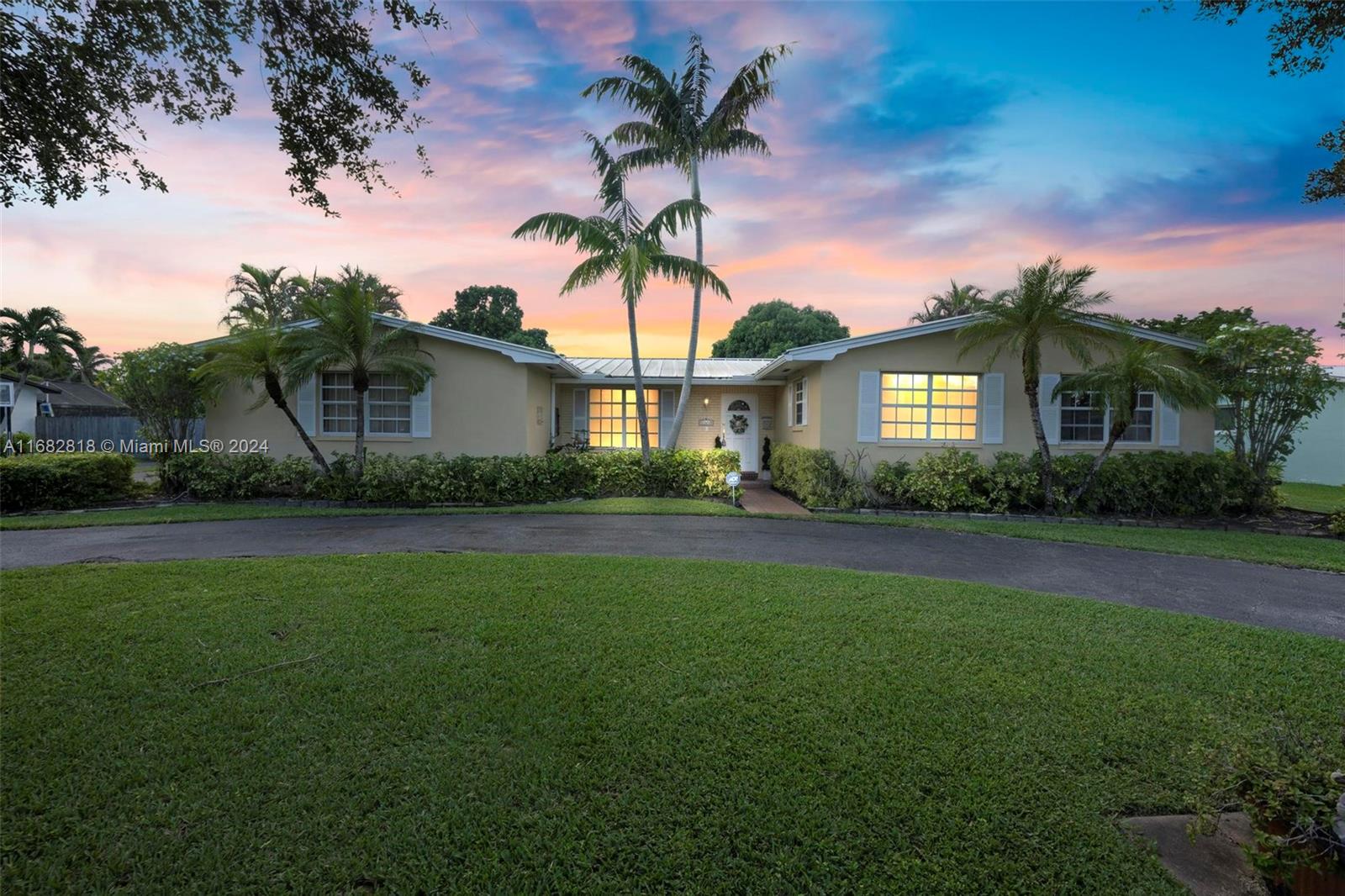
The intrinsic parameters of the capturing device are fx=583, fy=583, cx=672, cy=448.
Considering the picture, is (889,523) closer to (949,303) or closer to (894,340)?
(894,340)

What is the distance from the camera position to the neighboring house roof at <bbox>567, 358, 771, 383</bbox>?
15086 mm

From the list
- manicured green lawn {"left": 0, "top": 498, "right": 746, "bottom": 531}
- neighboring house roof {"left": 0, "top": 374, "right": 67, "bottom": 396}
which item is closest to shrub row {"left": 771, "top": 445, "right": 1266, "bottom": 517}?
manicured green lawn {"left": 0, "top": 498, "right": 746, "bottom": 531}

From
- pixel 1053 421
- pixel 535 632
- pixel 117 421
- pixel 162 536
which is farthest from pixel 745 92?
pixel 117 421

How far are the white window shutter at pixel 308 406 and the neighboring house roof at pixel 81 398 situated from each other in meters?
22.1

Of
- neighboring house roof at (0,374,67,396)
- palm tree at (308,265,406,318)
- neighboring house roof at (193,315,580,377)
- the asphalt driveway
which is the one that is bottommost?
the asphalt driveway

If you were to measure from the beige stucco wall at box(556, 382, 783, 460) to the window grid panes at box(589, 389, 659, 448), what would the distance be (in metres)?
0.50

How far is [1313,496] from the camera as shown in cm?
1370

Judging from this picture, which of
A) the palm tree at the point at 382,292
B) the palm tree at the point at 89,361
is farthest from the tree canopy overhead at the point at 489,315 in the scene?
the palm tree at the point at 89,361

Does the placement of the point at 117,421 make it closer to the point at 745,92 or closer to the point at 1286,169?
the point at 745,92

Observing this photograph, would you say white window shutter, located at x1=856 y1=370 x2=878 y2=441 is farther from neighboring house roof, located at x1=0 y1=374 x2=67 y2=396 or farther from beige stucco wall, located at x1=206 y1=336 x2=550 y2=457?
neighboring house roof, located at x1=0 y1=374 x2=67 y2=396

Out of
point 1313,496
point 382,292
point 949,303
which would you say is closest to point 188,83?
point 1313,496

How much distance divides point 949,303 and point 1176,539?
69.6ft

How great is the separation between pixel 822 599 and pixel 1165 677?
Result: 2314mm

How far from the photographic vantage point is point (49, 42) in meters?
3.44
